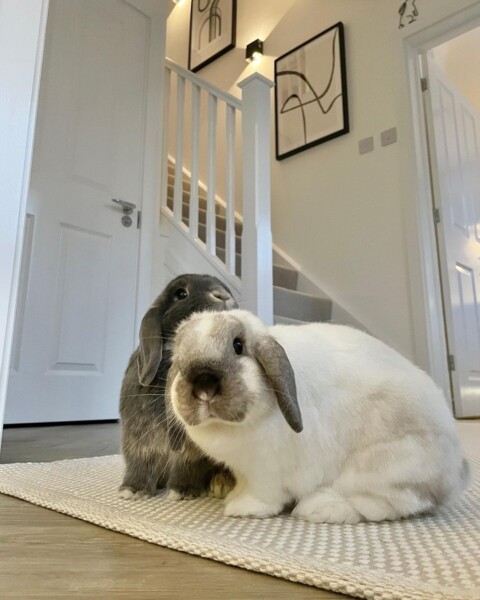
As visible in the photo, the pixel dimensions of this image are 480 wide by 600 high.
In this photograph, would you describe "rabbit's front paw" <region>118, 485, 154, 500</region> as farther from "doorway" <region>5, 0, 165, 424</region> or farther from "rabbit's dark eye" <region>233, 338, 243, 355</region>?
"doorway" <region>5, 0, 165, 424</region>

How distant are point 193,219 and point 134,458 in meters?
1.94

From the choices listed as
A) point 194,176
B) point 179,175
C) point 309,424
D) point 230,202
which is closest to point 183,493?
→ point 309,424

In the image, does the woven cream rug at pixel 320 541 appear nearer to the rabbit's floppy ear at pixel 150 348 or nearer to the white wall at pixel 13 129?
the rabbit's floppy ear at pixel 150 348

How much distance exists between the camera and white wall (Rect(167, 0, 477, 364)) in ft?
9.78

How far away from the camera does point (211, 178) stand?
2.68m

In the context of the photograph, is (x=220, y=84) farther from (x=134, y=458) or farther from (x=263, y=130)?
(x=134, y=458)

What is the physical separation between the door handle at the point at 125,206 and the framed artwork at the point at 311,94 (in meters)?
1.42

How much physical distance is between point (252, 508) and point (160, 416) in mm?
241

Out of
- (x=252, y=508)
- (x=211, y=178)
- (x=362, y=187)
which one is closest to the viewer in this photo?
(x=252, y=508)

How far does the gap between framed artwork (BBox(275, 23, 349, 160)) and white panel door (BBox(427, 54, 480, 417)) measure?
0.61 metres

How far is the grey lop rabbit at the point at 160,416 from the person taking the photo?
898 mm

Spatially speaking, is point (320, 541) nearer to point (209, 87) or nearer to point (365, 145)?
point (209, 87)

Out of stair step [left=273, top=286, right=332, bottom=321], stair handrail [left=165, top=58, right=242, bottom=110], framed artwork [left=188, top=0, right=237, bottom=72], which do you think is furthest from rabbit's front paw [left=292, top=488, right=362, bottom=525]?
framed artwork [left=188, top=0, right=237, bottom=72]

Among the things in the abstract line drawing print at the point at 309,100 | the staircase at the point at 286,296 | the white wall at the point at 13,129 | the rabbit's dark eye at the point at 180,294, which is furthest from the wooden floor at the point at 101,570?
the abstract line drawing print at the point at 309,100
